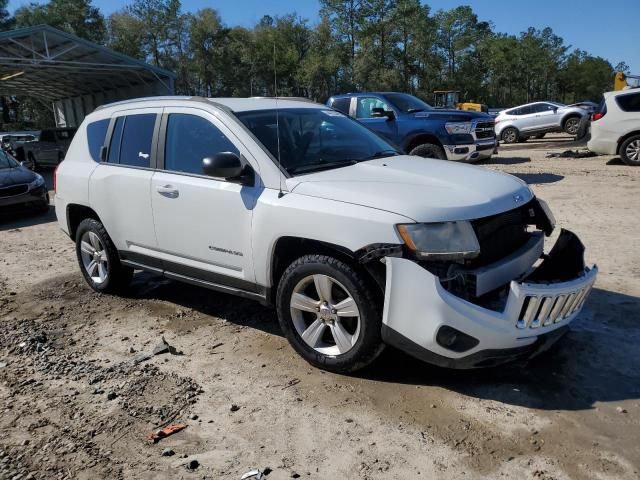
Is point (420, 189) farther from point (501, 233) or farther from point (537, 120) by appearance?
point (537, 120)

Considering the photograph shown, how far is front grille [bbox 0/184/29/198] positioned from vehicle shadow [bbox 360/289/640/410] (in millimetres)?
→ 9208

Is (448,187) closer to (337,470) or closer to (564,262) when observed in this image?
(564,262)

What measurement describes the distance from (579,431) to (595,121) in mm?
11788

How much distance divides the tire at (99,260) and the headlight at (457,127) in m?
7.67

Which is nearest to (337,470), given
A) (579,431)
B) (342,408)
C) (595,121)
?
(342,408)

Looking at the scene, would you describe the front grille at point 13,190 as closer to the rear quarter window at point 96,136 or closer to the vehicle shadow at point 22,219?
the vehicle shadow at point 22,219

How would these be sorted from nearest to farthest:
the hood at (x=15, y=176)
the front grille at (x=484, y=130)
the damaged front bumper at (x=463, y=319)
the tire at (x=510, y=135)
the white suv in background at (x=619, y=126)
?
the damaged front bumper at (x=463, y=319) < the hood at (x=15, y=176) < the front grille at (x=484, y=130) < the white suv in background at (x=619, y=126) < the tire at (x=510, y=135)

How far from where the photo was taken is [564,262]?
3.67 meters

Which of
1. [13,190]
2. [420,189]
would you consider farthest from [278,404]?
[13,190]

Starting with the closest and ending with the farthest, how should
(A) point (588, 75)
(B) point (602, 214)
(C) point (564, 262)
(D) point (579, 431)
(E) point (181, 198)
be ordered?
(D) point (579, 431)
(C) point (564, 262)
(E) point (181, 198)
(B) point (602, 214)
(A) point (588, 75)

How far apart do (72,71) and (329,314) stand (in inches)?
1141

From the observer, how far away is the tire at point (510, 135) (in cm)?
2261

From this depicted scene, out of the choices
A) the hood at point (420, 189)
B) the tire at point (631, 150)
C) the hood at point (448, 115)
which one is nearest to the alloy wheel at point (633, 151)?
the tire at point (631, 150)

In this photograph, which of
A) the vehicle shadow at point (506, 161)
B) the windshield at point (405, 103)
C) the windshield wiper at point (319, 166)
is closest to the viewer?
the windshield wiper at point (319, 166)
